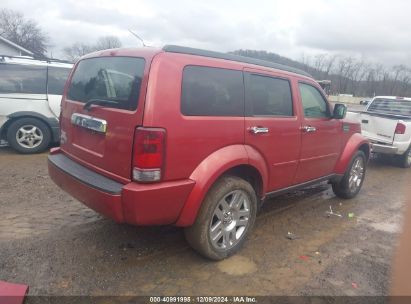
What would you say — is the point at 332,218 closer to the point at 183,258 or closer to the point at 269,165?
the point at 269,165

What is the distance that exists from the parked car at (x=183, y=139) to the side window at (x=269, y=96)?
1 centimetres

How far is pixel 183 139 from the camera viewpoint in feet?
9.39

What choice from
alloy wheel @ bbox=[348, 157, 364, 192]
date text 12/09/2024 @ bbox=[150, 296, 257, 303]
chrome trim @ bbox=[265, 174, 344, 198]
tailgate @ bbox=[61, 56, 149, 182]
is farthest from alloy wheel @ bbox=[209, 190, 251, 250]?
alloy wheel @ bbox=[348, 157, 364, 192]

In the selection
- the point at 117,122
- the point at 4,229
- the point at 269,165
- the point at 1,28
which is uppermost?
the point at 1,28

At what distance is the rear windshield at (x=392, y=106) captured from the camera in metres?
9.52

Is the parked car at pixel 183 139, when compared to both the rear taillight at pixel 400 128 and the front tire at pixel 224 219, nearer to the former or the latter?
the front tire at pixel 224 219

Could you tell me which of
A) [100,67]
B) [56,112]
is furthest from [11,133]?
[100,67]

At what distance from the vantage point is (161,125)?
108 inches

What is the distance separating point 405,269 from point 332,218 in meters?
1.34

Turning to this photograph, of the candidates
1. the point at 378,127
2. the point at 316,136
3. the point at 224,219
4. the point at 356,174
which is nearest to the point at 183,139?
the point at 224,219

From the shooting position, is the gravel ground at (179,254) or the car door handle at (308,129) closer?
the gravel ground at (179,254)

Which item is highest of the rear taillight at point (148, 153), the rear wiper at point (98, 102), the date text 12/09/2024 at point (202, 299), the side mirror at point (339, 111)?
the side mirror at point (339, 111)

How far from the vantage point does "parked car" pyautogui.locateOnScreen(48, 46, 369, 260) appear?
278cm

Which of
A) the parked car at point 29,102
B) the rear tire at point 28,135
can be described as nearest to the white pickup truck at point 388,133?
the parked car at point 29,102
